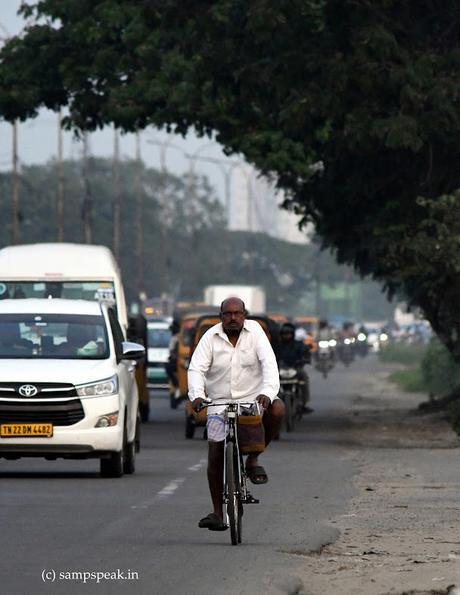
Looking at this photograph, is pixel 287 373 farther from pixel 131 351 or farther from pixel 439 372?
pixel 439 372

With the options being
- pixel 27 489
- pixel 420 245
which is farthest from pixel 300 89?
pixel 27 489

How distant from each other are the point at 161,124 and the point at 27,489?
676 inches

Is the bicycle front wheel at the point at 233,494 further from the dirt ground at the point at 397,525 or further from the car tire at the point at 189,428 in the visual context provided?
the car tire at the point at 189,428

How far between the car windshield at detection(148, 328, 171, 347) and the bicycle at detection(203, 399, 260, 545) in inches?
1362

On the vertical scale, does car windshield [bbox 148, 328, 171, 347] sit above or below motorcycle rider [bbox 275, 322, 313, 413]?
below

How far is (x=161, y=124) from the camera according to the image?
35719 millimetres

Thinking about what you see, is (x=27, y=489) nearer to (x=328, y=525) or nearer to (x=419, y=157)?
(x=328, y=525)

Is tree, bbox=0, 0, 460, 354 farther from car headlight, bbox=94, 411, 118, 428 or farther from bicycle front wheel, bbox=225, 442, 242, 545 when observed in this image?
bicycle front wheel, bbox=225, 442, 242, 545

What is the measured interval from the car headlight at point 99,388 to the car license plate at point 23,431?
54 cm

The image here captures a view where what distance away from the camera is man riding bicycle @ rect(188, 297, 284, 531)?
14352 mm

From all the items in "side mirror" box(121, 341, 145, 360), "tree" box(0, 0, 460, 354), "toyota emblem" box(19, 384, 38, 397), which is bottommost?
"toyota emblem" box(19, 384, 38, 397)

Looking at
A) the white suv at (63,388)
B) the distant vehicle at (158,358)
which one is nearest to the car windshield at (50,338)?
the white suv at (63,388)

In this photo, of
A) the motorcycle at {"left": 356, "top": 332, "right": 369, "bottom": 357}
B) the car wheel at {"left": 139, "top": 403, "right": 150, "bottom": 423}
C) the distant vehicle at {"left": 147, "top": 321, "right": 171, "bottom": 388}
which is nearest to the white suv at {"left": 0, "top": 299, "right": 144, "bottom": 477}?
the car wheel at {"left": 139, "top": 403, "right": 150, "bottom": 423}

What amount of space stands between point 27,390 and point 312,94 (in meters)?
11.2
